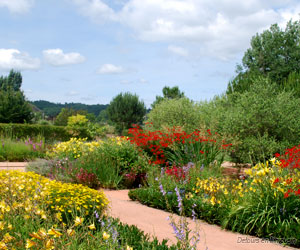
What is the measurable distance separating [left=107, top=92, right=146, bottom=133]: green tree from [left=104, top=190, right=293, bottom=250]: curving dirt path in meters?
28.2

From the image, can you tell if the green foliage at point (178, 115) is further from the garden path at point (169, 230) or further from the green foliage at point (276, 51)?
the green foliage at point (276, 51)

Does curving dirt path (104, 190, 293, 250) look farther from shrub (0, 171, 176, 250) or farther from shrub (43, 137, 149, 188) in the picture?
shrub (43, 137, 149, 188)

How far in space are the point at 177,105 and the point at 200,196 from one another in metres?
12.3

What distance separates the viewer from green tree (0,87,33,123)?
966 inches

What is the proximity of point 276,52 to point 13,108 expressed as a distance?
23.8m

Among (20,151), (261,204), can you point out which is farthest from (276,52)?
(261,204)

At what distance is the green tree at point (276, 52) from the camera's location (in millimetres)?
29688

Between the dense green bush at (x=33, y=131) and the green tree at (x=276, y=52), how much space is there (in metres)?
17.5

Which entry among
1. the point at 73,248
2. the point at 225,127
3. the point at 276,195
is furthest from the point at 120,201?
the point at 225,127

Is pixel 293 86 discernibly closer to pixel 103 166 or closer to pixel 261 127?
pixel 261 127

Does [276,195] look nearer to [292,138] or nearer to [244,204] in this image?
[244,204]

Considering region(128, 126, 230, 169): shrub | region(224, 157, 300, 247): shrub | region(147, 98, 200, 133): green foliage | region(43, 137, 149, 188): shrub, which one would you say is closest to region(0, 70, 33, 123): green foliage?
region(147, 98, 200, 133): green foliage

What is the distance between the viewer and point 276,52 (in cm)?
3020

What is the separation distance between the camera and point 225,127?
1100 centimetres
